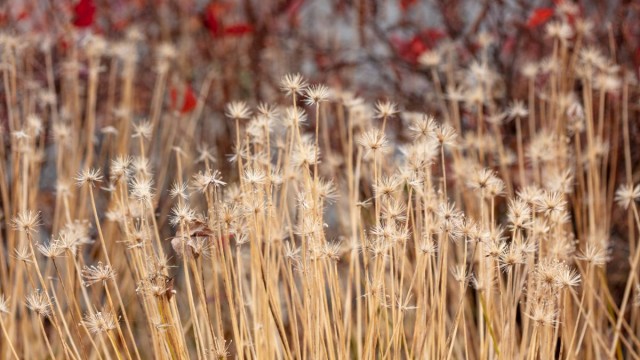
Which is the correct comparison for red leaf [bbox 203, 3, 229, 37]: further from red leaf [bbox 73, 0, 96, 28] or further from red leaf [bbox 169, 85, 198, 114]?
red leaf [bbox 73, 0, 96, 28]

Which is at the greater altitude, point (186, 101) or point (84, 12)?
point (84, 12)

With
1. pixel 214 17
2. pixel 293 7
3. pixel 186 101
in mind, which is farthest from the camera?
pixel 293 7

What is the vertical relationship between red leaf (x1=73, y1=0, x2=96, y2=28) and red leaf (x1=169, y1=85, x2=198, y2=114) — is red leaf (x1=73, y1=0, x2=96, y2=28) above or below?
above

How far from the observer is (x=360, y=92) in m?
3.88

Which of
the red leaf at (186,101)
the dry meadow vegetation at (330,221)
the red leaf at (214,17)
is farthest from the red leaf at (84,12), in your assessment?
the red leaf at (214,17)

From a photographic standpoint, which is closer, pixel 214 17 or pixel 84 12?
pixel 84 12

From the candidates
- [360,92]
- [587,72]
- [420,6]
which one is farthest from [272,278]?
[420,6]

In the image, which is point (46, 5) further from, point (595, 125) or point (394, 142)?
point (595, 125)

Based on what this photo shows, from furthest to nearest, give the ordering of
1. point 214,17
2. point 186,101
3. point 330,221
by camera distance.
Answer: point 330,221 < point 214,17 < point 186,101

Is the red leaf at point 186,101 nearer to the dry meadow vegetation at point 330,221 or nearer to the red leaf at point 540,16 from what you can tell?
the dry meadow vegetation at point 330,221

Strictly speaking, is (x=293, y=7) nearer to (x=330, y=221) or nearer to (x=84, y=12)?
(x=330, y=221)

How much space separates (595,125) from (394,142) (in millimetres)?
754

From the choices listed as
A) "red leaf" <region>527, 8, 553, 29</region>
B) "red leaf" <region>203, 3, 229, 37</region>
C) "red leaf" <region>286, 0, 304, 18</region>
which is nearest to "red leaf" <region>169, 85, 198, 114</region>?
"red leaf" <region>203, 3, 229, 37</region>

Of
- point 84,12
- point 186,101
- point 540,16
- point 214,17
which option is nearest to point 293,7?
point 214,17
